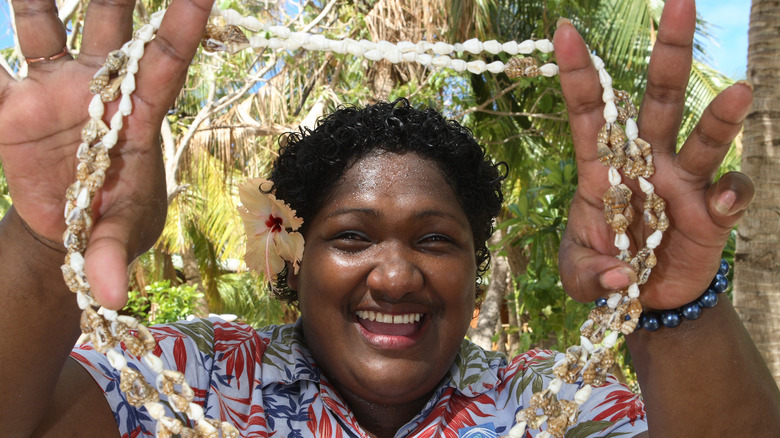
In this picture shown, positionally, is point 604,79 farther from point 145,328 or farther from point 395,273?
point 145,328

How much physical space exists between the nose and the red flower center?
359 mm

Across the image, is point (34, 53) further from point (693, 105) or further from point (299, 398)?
point (693, 105)

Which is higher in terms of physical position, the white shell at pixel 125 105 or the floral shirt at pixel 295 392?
the white shell at pixel 125 105

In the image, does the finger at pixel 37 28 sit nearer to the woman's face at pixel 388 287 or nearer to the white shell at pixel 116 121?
the white shell at pixel 116 121

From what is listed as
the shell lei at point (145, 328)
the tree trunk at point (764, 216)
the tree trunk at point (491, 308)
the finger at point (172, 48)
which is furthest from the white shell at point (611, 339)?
the tree trunk at point (491, 308)

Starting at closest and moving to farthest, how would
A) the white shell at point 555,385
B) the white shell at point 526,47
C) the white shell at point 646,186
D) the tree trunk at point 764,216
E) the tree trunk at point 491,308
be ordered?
1. the white shell at point 646,186
2. the white shell at point 555,385
3. the white shell at point 526,47
4. the tree trunk at point 764,216
5. the tree trunk at point 491,308

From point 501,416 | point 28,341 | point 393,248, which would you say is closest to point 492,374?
point 501,416

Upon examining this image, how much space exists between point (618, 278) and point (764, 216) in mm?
2240

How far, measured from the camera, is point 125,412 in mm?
1780

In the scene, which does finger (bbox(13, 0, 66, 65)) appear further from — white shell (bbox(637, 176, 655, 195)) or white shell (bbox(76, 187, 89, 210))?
white shell (bbox(637, 176, 655, 195))

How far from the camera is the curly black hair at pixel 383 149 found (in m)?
2.13

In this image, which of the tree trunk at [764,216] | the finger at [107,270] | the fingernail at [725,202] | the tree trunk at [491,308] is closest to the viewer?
the finger at [107,270]

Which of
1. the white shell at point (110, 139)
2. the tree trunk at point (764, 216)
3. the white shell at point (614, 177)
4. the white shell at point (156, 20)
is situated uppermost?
the white shell at point (156, 20)

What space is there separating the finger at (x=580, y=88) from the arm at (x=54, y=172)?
76 cm
